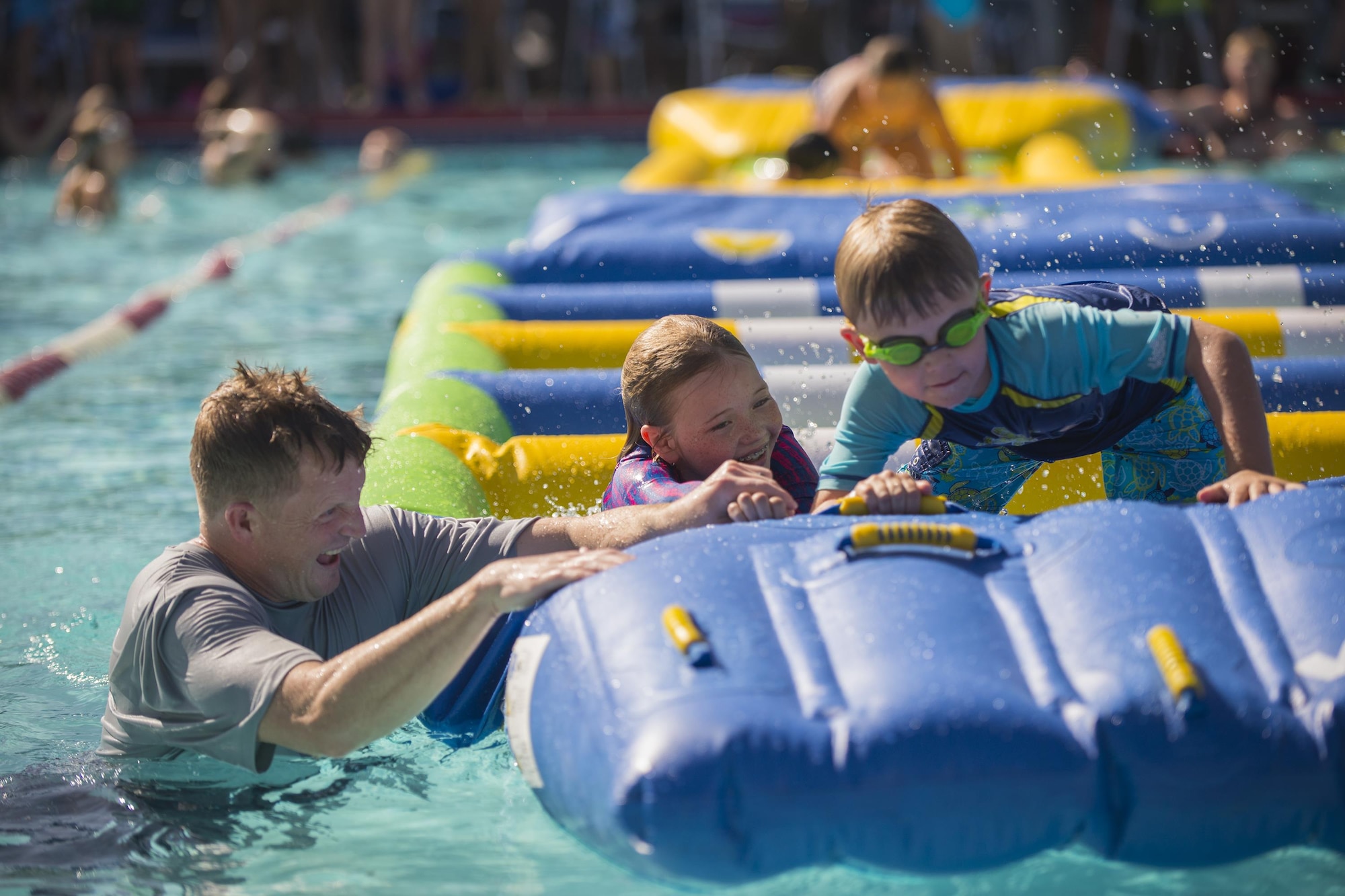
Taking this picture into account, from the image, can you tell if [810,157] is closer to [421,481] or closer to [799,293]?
[799,293]

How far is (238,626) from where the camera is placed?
194cm

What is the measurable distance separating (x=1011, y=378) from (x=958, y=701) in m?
0.78

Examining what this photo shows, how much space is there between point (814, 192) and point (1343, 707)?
408 cm

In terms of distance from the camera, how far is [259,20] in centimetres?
1165

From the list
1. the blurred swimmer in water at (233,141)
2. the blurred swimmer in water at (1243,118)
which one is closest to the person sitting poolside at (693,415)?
the blurred swimmer in water at (1243,118)

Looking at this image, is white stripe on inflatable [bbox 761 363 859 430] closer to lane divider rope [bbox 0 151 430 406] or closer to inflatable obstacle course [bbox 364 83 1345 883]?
inflatable obstacle course [bbox 364 83 1345 883]

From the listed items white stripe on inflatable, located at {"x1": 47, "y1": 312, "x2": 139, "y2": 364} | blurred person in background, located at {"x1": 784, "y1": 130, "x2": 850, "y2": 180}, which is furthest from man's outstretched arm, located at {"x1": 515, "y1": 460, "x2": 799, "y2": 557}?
blurred person in background, located at {"x1": 784, "y1": 130, "x2": 850, "y2": 180}

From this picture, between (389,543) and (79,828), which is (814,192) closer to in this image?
(389,543)

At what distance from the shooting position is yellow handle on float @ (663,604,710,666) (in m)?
1.69

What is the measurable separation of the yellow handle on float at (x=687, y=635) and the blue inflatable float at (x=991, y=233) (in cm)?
244

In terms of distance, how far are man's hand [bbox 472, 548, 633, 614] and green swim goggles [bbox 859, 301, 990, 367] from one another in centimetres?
50

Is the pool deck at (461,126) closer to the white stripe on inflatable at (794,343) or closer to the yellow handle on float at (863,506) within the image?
the white stripe on inflatable at (794,343)

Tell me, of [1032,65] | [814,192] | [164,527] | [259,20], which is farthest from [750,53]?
[164,527]

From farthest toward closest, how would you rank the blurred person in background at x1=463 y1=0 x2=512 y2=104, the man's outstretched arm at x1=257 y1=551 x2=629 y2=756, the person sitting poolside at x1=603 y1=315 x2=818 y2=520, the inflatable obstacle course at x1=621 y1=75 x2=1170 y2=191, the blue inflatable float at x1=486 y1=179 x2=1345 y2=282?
the blurred person in background at x1=463 y1=0 x2=512 y2=104 < the inflatable obstacle course at x1=621 y1=75 x2=1170 y2=191 < the blue inflatable float at x1=486 y1=179 x2=1345 y2=282 < the person sitting poolside at x1=603 y1=315 x2=818 y2=520 < the man's outstretched arm at x1=257 y1=551 x2=629 y2=756
